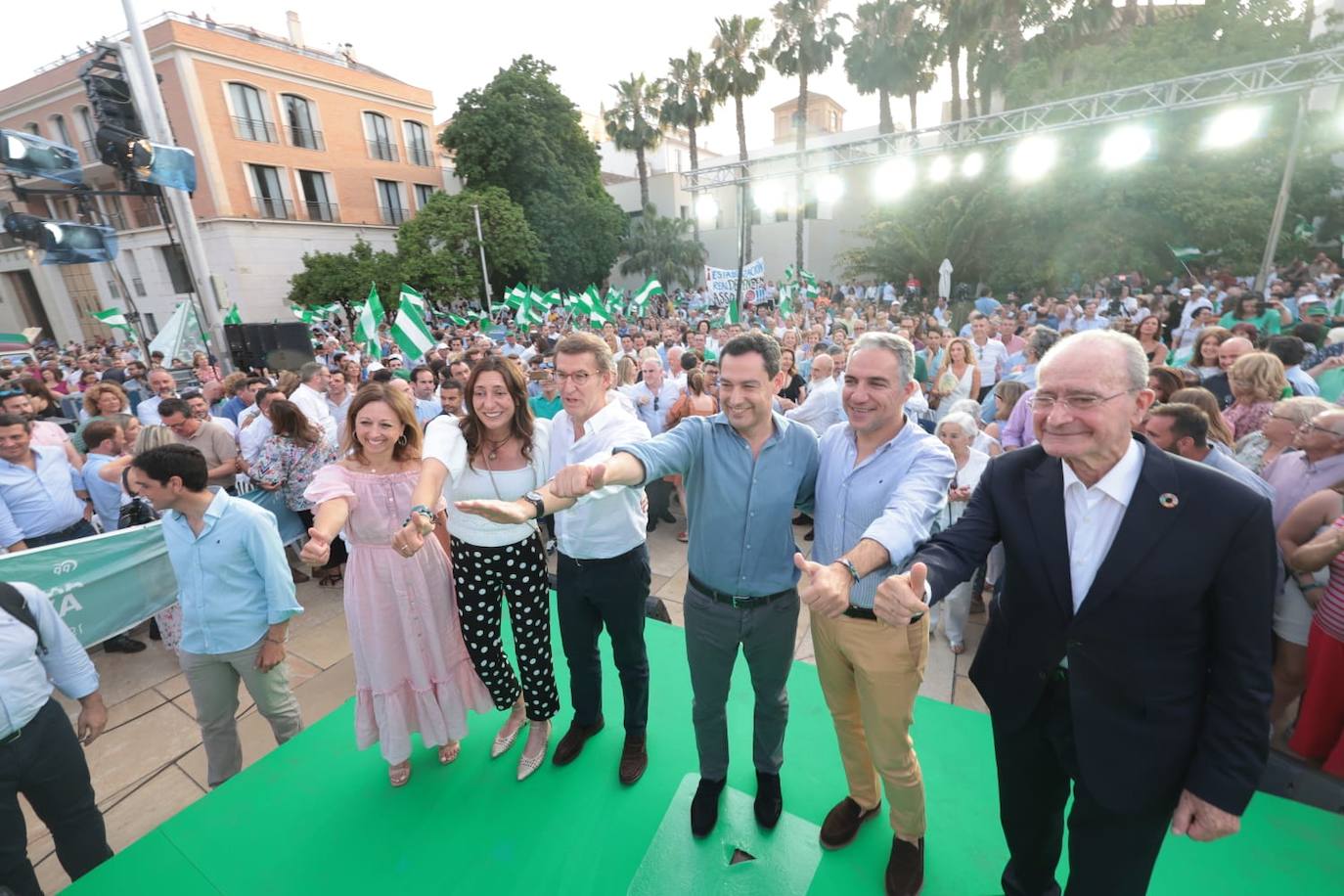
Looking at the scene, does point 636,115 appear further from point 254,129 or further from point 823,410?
point 823,410

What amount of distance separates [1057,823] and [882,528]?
126 cm

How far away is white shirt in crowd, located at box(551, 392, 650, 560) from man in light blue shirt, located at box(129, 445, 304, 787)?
138 cm

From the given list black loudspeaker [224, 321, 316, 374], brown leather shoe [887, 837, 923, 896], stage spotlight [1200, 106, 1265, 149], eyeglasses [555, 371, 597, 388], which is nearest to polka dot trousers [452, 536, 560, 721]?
eyeglasses [555, 371, 597, 388]

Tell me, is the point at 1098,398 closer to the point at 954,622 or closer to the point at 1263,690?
the point at 1263,690

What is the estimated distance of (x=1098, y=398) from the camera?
5.13 feet

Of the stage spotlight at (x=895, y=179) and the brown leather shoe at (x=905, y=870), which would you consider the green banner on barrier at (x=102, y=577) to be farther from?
the stage spotlight at (x=895, y=179)

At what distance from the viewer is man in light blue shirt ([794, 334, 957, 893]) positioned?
2029 mm

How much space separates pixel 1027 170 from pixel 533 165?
19.5m

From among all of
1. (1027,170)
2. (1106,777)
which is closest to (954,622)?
(1106,777)

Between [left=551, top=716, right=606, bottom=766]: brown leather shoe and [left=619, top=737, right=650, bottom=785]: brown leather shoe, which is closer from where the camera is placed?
[left=619, top=737, right=650, bottom=785]: brown leather shoe

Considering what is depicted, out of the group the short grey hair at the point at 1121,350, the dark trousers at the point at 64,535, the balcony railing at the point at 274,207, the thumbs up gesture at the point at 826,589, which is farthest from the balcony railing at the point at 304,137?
the short grey hair at the point at 1121,350

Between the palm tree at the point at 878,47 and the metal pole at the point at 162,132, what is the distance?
25953 millimetres

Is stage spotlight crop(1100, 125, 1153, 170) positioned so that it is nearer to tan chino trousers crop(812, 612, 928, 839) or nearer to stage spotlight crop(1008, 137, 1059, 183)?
stage spotlight crop(1008, 137, 1059, 183)

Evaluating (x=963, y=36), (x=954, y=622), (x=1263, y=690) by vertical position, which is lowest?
(x=954, y=622)
